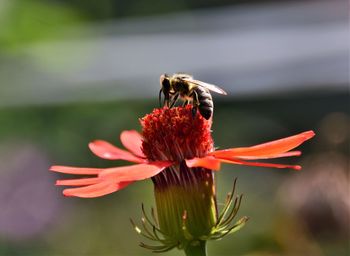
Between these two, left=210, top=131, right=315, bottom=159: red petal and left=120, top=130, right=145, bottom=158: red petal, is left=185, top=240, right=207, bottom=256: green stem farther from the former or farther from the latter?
left=120, top=130, right=145, bottom=158: red petal

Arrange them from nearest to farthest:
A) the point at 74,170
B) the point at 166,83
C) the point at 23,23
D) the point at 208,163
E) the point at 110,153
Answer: the point at 208,163 → the point at 74,170 → the point at 110,153 → the point at 166,83 → the point at 23,23

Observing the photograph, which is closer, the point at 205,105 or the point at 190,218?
the point at 190,218

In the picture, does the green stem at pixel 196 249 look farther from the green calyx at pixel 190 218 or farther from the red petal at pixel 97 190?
the red petal at pixel 97 190

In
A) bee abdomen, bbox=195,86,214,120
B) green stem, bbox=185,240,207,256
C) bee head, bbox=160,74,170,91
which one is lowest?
green stem, bbox=185,240,207,256

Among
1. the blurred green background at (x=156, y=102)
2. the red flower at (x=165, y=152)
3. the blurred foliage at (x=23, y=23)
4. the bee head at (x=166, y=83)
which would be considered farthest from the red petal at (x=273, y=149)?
the blurred foliage at (x=23, y=23)

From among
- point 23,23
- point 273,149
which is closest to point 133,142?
point 273,149

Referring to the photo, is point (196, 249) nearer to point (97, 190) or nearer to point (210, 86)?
point (97, 190)

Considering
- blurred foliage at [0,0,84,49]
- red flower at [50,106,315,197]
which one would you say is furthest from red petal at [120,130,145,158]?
blurred foliage at [0,0,84,49]
